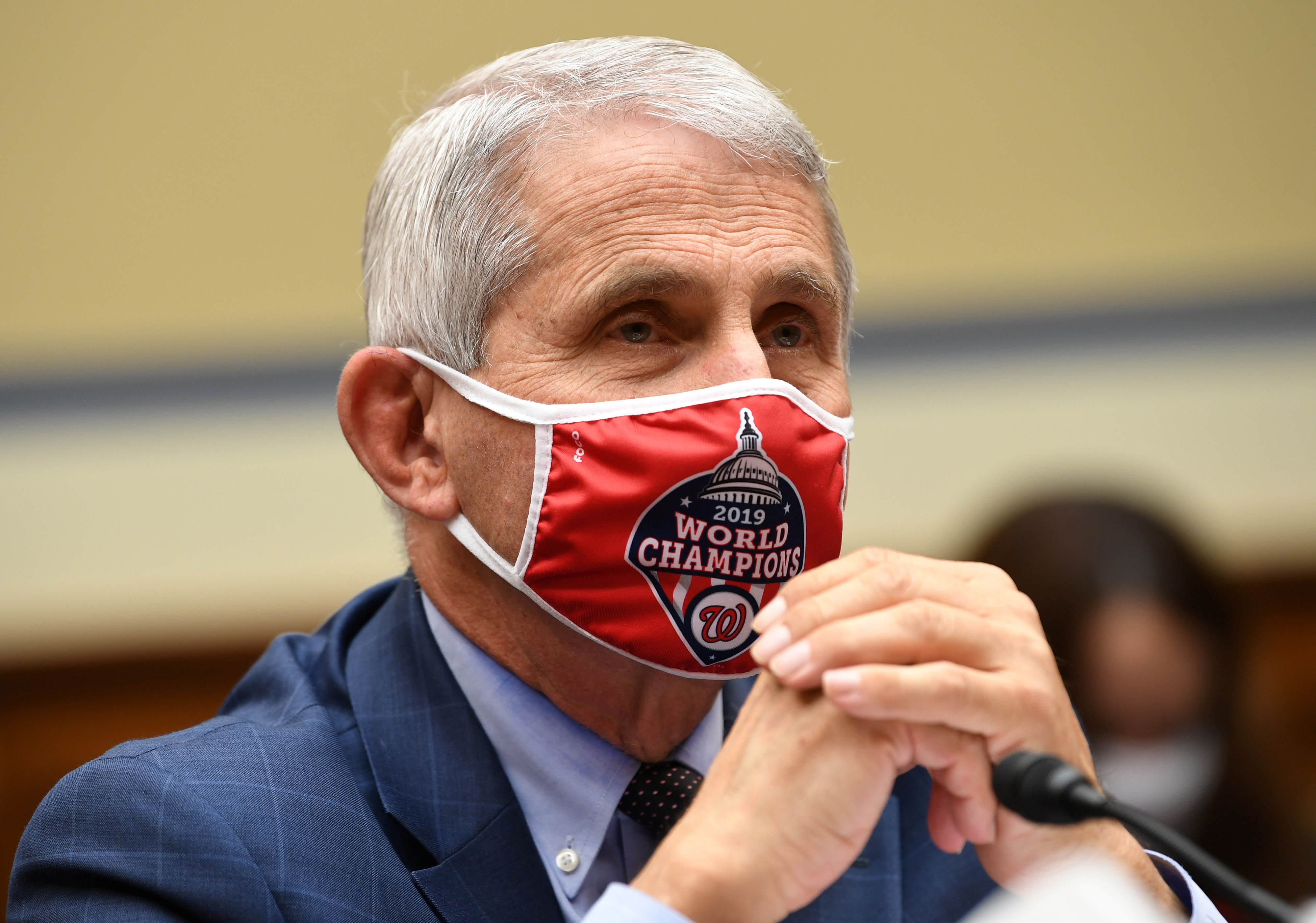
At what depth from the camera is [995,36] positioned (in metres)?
5.05

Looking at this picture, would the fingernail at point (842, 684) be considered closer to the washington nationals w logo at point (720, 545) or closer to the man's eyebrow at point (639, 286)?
the washington nationals w logo at point (720, 545)

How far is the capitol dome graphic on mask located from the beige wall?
318cm

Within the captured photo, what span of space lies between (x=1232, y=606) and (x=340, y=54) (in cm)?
355

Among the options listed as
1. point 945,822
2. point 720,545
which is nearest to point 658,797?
point 720,545

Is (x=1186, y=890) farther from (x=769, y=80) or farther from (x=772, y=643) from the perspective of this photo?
(x=769, y=80)

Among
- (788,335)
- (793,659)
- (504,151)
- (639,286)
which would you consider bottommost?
(793,659)

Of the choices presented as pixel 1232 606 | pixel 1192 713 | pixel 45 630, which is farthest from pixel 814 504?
pixel 45 630

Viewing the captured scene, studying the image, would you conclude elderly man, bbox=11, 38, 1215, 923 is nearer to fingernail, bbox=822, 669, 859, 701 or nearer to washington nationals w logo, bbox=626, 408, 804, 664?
washington nationals w logo, bbox=626, 408, 804, 664

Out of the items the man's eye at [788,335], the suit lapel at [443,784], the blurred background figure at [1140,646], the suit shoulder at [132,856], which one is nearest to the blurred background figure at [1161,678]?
the blurred background figure at [1140,646]

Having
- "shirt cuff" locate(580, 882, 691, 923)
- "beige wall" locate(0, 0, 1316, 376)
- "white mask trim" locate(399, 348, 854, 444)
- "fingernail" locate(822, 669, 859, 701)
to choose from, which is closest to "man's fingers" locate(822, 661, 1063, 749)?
"fingernail" locate(822, 669, 859, 701)

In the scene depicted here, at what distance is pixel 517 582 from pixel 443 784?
0.31 metres

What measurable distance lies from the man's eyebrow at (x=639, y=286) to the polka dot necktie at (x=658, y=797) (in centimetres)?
70

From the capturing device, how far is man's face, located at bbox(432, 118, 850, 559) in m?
1.89

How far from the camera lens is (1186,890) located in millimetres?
1704
